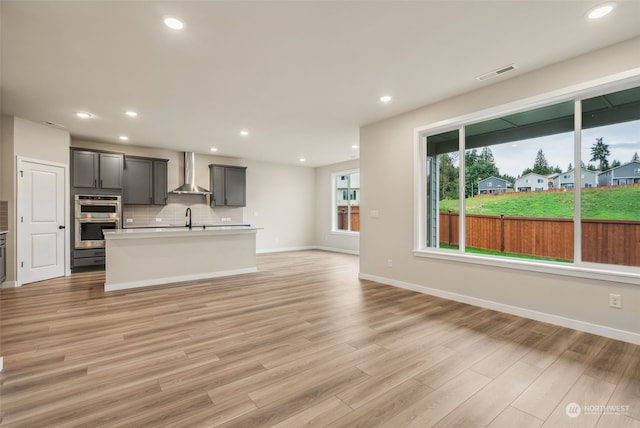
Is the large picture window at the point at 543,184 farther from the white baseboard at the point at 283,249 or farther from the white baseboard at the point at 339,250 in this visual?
the white baseboard at the point at 283,249

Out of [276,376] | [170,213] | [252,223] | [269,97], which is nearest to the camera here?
[276,376]

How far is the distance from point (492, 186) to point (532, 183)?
0.45 metres

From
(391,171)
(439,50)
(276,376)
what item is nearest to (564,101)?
(439,50)

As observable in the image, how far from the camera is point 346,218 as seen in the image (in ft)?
30.0

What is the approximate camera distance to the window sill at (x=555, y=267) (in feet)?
8.94

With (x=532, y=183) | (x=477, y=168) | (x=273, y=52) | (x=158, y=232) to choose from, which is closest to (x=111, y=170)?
(x=158, y=232)

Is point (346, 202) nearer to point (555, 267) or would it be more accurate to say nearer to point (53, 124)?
point (555, 267)

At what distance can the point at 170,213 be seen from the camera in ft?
24.0

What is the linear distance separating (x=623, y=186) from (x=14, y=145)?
827 centimetres

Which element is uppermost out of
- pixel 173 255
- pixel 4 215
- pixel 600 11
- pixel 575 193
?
pixel 600 11

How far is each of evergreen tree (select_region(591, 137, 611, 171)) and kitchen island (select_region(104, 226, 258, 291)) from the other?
5206 mm

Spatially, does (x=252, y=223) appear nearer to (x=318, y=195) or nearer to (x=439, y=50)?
(x=318, y=195)

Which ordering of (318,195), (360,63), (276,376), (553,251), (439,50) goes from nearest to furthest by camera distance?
(276,376) → (439,50) → (360,63) → (553,251) → (318,195)

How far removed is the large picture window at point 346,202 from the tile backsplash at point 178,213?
300 centimetres
